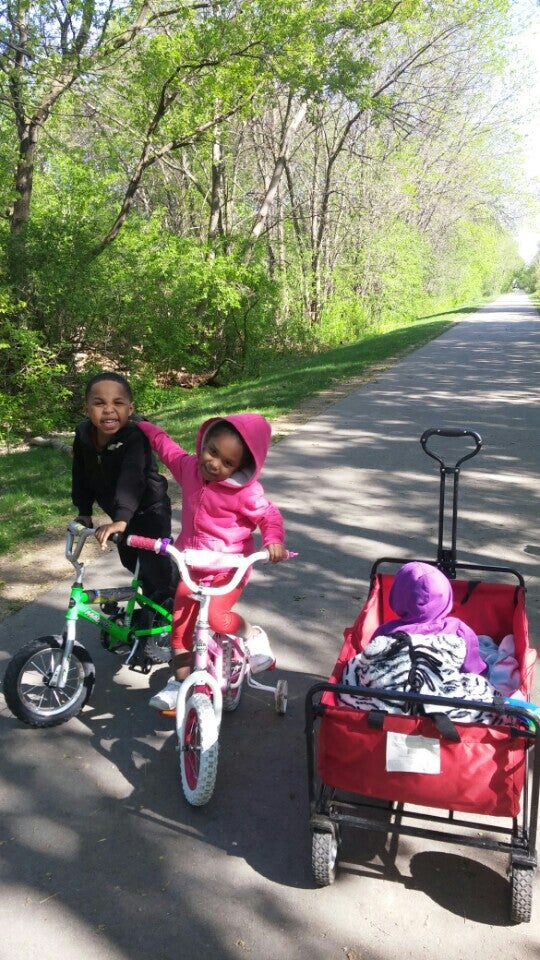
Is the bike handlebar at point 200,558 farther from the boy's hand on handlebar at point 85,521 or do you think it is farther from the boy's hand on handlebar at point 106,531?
the boy's hand on handlebar at point 85,521

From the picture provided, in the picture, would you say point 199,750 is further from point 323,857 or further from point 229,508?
point 229,508

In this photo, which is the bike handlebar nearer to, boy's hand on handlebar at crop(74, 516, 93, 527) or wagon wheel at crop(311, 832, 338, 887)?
boy's hand on handlebar at crop(74, 516, 93, 527)

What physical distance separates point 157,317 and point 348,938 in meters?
16.2

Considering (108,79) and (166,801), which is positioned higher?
(108,79)

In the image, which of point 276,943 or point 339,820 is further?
point 339,820

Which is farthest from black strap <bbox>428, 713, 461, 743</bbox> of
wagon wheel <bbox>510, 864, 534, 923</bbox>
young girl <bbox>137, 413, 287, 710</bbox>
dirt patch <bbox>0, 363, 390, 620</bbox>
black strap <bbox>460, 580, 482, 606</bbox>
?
dirt patch <bbox>0, 363, 390, 620</bbox>

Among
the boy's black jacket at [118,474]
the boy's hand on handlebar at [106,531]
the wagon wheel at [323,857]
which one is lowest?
the wagon wheel at [323,857]

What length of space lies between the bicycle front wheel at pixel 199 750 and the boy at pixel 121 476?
834 millimetres

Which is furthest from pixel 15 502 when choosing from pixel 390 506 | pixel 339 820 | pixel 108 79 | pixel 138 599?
pixel 108 79

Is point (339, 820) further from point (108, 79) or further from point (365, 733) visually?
point (108, 79)

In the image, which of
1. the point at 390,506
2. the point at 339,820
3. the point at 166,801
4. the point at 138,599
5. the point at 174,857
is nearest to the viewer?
the point at 339,820

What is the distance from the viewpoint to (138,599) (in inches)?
149

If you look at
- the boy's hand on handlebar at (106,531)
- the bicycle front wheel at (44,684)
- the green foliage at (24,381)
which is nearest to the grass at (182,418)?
the green foliage at (24,381)

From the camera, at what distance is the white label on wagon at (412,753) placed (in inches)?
98.4
